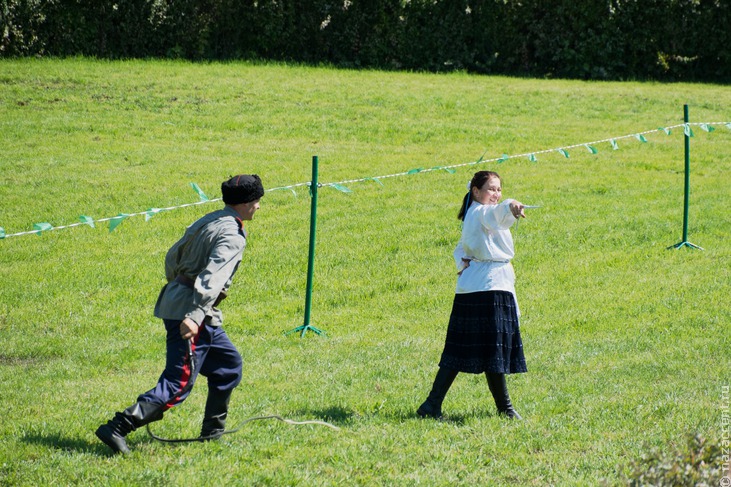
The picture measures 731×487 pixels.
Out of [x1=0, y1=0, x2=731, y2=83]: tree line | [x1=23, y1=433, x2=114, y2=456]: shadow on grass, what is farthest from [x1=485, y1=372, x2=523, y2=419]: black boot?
[x1=0, y1=0, x2=731, y2=83]: tree line

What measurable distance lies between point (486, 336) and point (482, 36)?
2000 centimetres

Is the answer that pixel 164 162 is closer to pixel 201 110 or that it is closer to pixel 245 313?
pixel 201 110

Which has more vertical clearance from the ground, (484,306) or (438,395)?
(484,306)

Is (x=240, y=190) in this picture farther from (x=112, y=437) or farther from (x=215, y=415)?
(x=112, y=437)

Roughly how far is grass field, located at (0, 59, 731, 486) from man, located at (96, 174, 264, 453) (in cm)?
30

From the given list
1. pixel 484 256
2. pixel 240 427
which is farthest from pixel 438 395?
pixel 240 427

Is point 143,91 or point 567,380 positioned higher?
point 143,91

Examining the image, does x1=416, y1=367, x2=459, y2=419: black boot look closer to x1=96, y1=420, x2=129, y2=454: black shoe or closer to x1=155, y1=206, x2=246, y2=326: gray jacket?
x1=155, y1=206, x2=246, y2=326: gray jacket

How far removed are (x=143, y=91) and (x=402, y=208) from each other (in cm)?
822

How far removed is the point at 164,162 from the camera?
1462 cm

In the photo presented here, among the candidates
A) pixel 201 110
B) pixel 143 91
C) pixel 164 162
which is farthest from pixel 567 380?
pixel 143 91

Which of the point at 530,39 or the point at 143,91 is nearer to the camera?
the point at 143,91

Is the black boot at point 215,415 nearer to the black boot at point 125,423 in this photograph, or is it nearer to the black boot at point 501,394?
the black boot at point 125,423

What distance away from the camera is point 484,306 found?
239 inches
